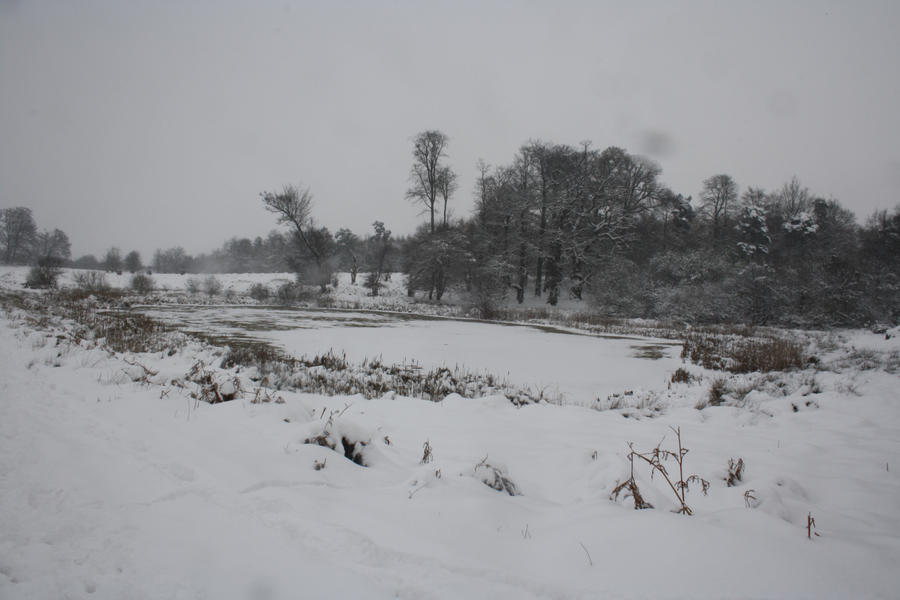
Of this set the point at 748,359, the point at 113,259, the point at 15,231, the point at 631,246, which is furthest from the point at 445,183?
the point at 15,231

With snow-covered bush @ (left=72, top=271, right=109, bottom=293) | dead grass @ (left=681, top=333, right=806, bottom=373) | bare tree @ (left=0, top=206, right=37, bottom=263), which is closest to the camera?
dead grass @ (left=681, top=333, right=806, bottom=373)

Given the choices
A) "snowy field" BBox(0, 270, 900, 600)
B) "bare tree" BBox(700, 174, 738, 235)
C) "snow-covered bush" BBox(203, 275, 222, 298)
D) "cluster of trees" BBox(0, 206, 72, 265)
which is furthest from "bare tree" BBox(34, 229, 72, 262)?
"bare tree" BBox(700, 174, 738, 235)

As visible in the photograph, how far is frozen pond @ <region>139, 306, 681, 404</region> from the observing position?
26.3ft

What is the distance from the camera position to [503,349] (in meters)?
11.5

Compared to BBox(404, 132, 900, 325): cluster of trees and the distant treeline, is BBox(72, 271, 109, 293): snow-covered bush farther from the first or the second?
BBox(404, 132, 900, 325): cluster of trees

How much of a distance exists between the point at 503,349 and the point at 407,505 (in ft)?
31.5

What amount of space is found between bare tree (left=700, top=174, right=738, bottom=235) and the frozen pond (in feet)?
114

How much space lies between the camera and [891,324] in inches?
606

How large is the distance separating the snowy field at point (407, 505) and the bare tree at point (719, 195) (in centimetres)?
4374

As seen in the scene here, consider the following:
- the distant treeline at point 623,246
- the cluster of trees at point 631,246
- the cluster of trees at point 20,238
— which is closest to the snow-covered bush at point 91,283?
the distant treeline at point 623,246

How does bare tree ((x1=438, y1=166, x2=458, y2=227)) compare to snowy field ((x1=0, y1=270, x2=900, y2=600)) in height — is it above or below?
above

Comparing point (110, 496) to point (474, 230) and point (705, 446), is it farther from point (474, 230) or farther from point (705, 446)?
point (474, 230)

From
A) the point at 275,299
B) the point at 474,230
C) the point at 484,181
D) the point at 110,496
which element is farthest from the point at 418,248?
the point at 110,496

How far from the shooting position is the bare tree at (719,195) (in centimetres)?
3862
